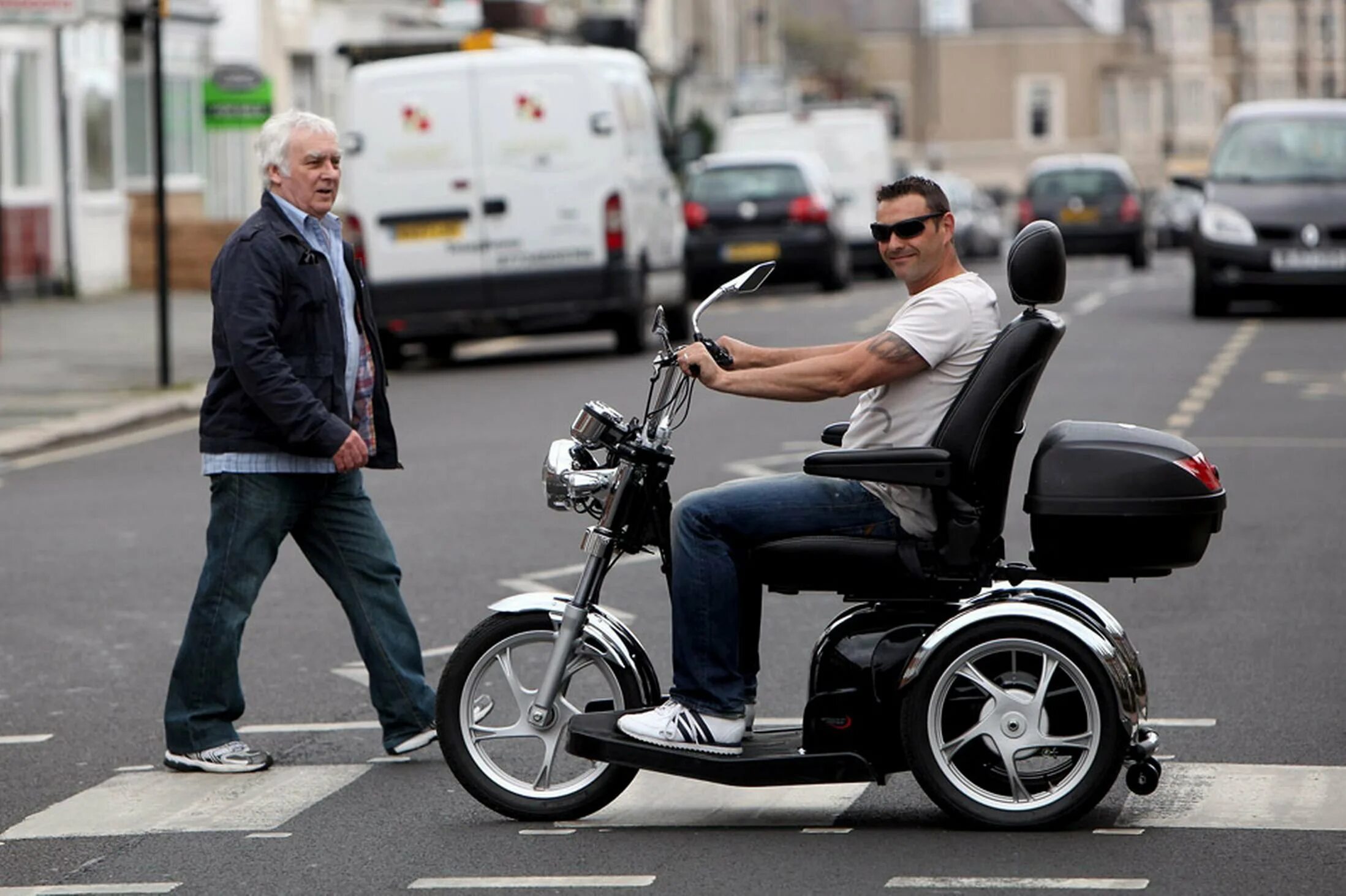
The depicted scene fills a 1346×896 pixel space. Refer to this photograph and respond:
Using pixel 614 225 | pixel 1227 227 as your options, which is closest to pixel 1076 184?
pixel 1227 227

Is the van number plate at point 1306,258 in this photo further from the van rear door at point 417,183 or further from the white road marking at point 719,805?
the white road marking at point 719,805

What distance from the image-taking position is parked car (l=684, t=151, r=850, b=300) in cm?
3191

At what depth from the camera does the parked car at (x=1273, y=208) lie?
24.3 m

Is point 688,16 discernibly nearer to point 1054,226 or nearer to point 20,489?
point 20,489

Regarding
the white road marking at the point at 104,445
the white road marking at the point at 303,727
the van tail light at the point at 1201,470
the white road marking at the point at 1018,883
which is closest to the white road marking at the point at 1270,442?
the white road marking at the point at 104,445

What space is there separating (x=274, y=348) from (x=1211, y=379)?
13.0 m

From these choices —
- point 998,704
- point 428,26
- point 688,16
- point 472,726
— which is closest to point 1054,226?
point 998,704

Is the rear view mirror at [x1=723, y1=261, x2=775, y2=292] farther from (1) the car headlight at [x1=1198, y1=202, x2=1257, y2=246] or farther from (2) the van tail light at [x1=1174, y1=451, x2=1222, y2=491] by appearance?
(1) the car headlight at [x1=1198, y1=202, x2=1257, y2=246]

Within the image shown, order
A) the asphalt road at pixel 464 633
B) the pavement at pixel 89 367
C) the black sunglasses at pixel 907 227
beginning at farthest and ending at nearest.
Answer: the pavement at pixel 89 367 → the black sunglasses at pixel 907 227 → the asphalt road at pixel 464 633

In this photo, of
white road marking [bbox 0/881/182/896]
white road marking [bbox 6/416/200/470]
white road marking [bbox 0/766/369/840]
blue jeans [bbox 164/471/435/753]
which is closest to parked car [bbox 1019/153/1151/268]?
white road marking [bbox 6/416/200/470]

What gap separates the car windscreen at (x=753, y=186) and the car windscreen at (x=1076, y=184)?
9686 mm

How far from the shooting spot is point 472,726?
678cm

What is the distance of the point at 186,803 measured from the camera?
7066 mm

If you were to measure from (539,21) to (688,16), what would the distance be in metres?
31.3
